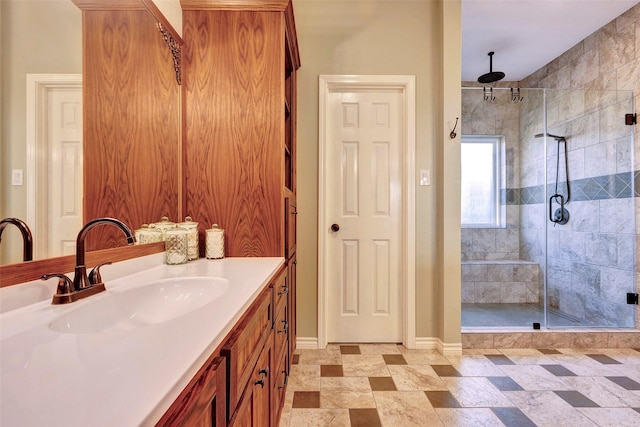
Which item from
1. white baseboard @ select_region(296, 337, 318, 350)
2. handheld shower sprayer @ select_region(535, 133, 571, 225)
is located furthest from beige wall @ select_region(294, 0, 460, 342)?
handheld shower sprayer @ select_region(535, 133, 571, 225)

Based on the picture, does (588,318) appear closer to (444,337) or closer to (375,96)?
(444,337)

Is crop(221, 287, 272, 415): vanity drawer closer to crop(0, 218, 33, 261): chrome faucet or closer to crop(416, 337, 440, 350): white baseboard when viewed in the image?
crop(0, 218, 33, 261): chrome faucet

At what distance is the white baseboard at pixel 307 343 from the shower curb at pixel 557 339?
1155 millimetres

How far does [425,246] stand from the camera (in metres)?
2.29

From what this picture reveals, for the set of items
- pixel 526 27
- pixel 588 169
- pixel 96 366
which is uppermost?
pixel 526 27

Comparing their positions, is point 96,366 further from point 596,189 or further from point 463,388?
point 596,189

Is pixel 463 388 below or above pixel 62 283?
below

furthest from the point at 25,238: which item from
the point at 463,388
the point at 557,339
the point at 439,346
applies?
the point at 557,339

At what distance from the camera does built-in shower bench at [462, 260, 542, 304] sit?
3.12 m

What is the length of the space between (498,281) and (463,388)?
187 cm

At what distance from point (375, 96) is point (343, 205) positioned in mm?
924

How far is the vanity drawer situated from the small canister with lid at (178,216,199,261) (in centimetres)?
57

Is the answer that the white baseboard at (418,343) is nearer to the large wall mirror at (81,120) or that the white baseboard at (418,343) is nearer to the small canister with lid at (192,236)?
the small canister with lid at (192,236)

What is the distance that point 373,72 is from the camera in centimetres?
232
